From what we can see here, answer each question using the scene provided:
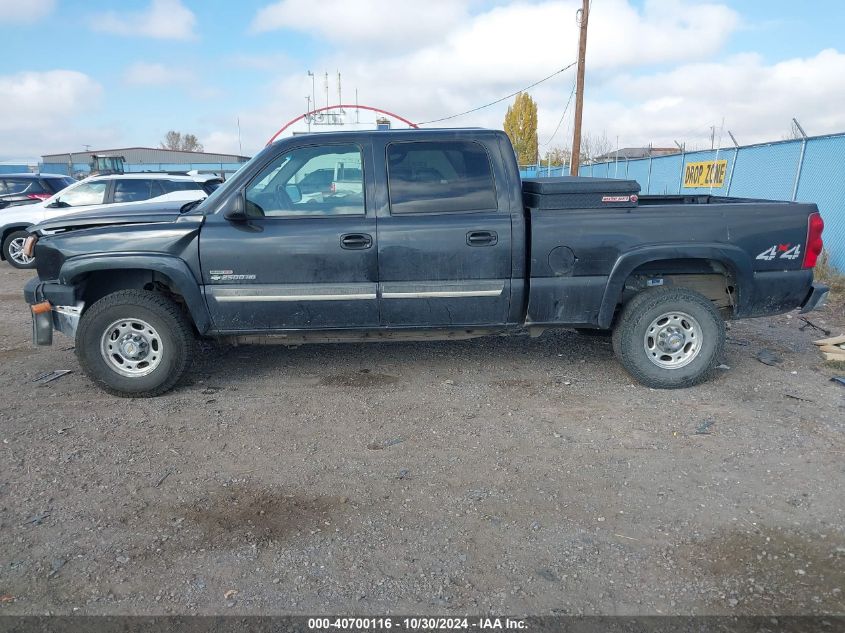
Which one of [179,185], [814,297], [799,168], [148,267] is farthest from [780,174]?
[148,267]

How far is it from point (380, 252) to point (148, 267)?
1.68 meters

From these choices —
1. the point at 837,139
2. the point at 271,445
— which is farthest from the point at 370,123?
the point at 271,445

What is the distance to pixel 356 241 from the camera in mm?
4430

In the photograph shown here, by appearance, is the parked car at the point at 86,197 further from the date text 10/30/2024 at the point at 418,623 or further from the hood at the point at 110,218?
the date text 10/30/2024 at the point at 418,623

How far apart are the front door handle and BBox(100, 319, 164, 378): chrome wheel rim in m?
1.60

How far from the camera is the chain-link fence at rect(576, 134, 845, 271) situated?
9836mm

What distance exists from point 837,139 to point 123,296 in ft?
35.2

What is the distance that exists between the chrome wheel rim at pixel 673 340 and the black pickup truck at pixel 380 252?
0.13m

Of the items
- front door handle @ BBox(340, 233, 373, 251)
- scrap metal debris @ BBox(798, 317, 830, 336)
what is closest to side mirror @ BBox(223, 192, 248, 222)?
front door handle @ BBox(340, 233, 373, 251)

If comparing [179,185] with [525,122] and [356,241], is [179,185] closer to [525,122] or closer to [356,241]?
[356,241]

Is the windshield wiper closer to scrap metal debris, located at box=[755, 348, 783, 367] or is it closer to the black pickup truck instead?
the black pickup truck

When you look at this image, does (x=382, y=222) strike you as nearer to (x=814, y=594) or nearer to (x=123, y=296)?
(x=123, y=296)

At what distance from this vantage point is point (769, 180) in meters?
12.0

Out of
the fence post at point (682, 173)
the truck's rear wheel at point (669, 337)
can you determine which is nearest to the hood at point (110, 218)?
the truck's rear wheel at point (669, 337)
